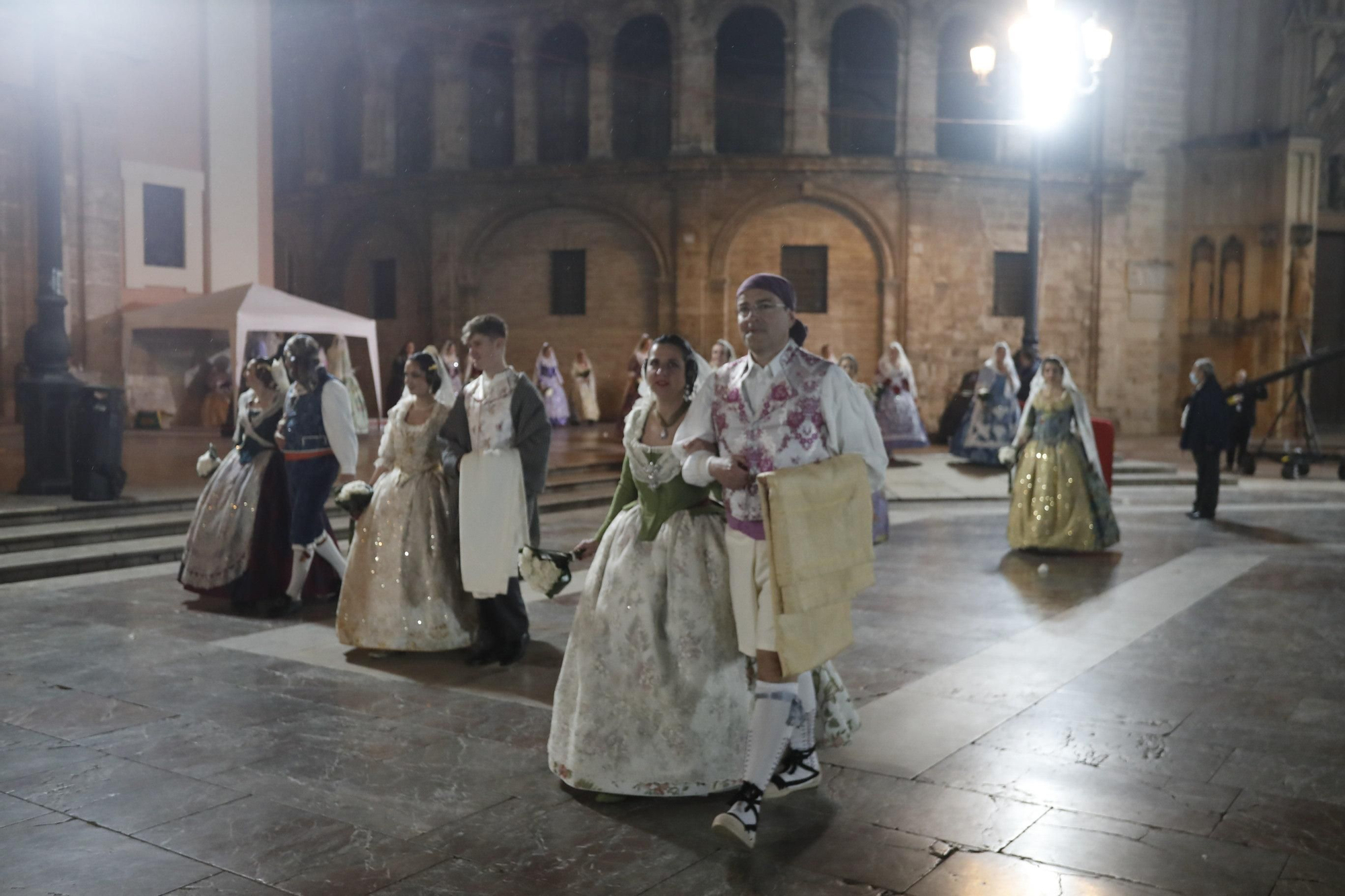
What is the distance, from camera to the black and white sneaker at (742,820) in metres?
3.70

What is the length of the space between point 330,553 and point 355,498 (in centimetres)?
127

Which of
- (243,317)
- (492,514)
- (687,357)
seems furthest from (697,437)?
(243,317)

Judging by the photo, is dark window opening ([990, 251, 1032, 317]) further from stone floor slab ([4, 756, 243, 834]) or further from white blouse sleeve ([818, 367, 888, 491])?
stone floor slab ([4, 756, 243, 834])

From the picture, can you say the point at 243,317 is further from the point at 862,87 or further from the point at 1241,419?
the point at 1241,419

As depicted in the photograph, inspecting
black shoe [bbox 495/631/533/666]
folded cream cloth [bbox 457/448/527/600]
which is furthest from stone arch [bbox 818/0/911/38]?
black shoe [bbox 495/631/533/666]

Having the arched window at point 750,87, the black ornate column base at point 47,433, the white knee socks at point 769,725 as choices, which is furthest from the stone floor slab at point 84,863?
the arched window at point 750,87

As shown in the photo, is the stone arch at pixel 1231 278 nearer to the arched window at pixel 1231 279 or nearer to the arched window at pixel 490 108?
the arched window at pixel 1231 279

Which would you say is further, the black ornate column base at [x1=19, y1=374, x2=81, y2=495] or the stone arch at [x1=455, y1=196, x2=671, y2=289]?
the stone arch at [x1=455, y1=196, x2=671, y2=289]

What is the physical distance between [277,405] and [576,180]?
1749 centimetres

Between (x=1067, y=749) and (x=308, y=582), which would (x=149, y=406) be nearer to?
(x=308, y=582)

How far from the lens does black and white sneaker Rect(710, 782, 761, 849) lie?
3695mm

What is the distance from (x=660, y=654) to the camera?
4.14 meters

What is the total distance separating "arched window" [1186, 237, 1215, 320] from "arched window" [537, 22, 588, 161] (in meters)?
12.4

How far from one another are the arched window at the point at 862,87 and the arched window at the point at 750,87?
1.09 m
